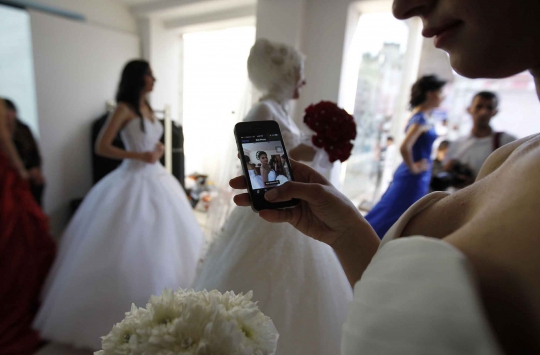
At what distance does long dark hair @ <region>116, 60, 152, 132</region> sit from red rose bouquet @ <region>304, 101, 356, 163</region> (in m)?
1.12

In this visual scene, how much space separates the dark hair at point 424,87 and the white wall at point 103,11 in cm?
287

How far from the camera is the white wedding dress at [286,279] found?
3.08 ft

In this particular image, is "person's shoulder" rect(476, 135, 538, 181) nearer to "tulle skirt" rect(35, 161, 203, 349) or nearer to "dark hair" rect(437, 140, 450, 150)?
"tulle skirt" rect(35, 161, 203, 349)

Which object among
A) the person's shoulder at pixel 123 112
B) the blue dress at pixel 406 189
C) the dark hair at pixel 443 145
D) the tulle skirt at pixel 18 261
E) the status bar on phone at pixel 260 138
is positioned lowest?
the tulle skirt at pixel 18 261

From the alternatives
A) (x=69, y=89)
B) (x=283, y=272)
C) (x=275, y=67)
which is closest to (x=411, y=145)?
(x=275, y=67)

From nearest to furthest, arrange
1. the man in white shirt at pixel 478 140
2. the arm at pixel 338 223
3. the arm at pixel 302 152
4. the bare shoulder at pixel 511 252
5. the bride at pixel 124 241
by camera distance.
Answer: the bare shoulder at pixel 511 252 → the arm at pixel 338 223 → the arm at pixel 302 152 → the bride at pixel 124 241 → the man in white shirt at pixel 478 140

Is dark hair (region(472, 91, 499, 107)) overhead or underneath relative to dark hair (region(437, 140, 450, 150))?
overhead

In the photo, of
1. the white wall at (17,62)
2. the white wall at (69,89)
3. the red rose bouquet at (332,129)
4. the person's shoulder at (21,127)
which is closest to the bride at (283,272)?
the red rose bouquet at (332,129)

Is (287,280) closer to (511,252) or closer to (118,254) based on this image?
(511,252)

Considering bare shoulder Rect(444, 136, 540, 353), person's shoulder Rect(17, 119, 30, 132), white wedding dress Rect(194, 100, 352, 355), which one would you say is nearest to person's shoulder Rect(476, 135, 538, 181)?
bare shoulder Rect(444, 136, 540, 353)

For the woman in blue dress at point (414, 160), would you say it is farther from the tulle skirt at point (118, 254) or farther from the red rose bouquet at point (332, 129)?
the tulle skirt at point (118, 254)

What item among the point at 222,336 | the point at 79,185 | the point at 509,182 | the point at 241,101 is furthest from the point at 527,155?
the point at 79,185

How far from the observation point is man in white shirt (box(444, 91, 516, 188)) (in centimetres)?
169

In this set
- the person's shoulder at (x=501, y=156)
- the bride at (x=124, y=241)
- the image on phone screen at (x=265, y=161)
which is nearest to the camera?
the person's shoulder at (x=501, y=156)
